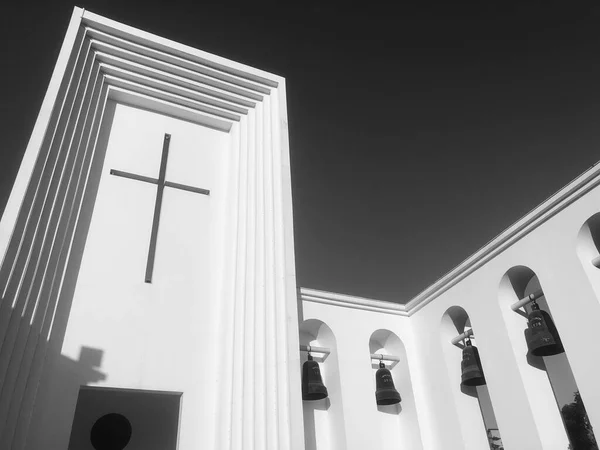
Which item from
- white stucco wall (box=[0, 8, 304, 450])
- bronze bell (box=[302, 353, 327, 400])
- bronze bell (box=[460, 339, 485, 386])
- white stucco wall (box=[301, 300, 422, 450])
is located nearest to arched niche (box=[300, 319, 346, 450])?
white stucco wall (box=[301, 300, 422, 450])

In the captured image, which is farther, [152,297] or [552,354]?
[552,354]

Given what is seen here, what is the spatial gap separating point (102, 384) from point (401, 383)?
4.72 meters

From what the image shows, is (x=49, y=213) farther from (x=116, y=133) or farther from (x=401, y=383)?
(x=401, y=383)

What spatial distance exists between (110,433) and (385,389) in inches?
145

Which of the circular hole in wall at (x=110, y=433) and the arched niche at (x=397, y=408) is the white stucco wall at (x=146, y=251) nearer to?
the circular hole in wall at (x=110, y=433)

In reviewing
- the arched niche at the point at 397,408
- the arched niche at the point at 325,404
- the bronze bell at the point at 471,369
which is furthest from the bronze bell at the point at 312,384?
the bronze bell at the point at 471,369

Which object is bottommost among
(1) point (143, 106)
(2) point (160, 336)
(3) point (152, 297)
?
(2) point (160, 336)

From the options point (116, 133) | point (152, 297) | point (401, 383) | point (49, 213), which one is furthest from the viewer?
point (401, 383)

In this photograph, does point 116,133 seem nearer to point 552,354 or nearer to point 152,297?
point 152,297

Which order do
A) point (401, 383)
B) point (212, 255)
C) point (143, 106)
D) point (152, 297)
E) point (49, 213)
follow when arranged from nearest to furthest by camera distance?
point (49, 213)
point (152, 297)
point (212, 255)
point (143, 106)
point (401, 383)

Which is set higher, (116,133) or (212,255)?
(116,133)

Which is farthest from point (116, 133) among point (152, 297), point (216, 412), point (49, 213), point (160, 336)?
point (216, 412)

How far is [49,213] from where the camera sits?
15.2ft

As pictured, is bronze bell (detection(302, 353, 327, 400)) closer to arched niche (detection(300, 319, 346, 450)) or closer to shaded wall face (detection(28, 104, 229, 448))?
arched niche (detection(300, 319, 346, 450))
